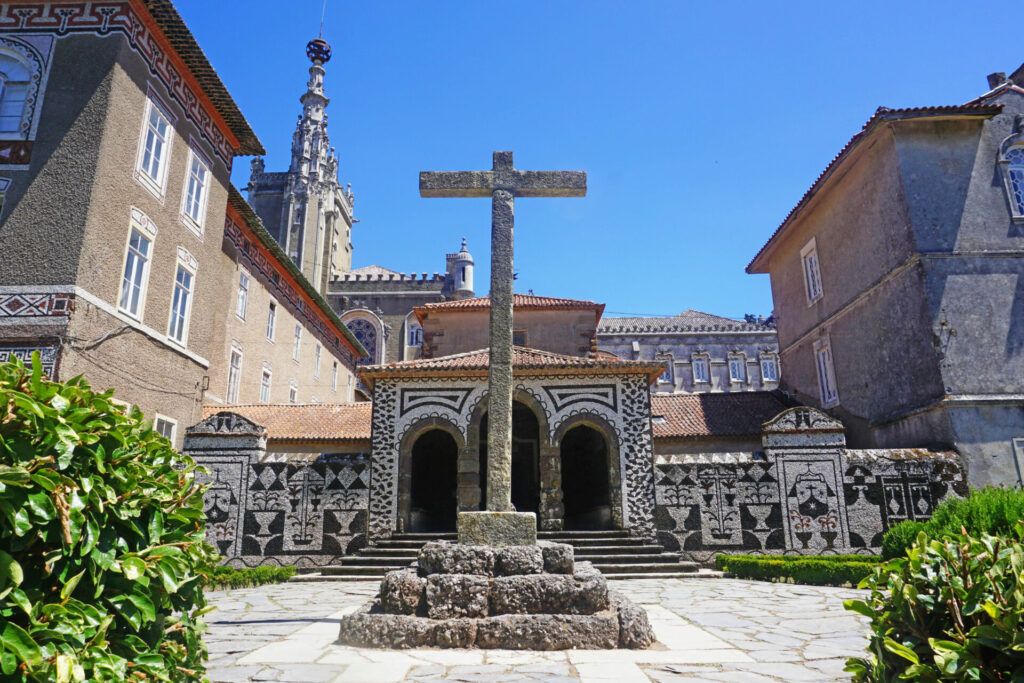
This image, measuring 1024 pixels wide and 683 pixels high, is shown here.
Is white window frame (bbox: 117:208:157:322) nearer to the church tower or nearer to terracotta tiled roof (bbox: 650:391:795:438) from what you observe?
terracotta tiled roof (bbox: 650:391:795:438)

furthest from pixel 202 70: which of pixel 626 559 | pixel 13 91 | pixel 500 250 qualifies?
pixel 626 559

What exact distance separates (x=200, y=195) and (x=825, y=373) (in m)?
18.0

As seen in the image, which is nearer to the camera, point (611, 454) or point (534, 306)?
point (611, 454)

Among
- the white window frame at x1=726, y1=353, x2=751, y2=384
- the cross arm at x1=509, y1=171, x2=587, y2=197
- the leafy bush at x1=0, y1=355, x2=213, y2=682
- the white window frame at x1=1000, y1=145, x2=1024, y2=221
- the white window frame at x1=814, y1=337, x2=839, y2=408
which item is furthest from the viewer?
the white window frame at x1=726, y1=353, x2=751, y2=384

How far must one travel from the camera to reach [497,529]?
266 inches

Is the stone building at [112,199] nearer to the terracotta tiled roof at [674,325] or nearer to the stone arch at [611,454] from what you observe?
the stone arch at [611,454]

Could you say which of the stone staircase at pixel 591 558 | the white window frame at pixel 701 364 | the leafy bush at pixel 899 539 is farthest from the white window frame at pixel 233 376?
the white window frame at pixel 701 364

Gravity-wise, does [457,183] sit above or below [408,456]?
above

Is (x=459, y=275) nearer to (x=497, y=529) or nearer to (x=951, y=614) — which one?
(x=497, y=529)

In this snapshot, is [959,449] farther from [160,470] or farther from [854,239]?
[160,470]

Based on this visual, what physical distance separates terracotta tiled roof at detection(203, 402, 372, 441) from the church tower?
24.5 m

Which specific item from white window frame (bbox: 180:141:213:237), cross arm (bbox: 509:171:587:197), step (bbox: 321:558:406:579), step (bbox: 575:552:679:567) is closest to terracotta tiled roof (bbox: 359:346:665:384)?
step (bbox: 575:552:679:567)

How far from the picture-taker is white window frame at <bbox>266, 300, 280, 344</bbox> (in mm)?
22983

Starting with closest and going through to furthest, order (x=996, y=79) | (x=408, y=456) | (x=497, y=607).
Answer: (x=497, y=607)
(x=408, y=456)
(x=996, y=79)
